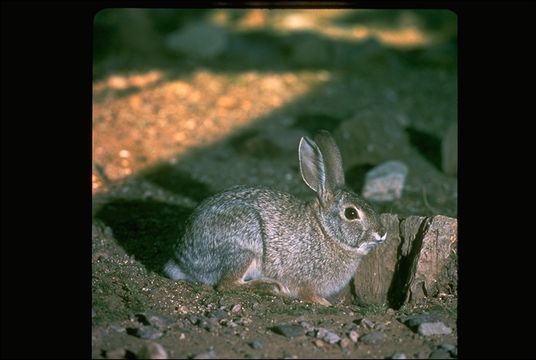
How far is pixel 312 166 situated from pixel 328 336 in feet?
5.63

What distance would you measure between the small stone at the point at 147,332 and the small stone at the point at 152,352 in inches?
10.5

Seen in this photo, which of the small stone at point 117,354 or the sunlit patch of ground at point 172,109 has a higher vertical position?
the sunlit patch of ground at point 172,109

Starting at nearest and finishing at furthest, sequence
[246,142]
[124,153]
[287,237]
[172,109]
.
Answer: [287,237] < [124,153] < [246,142] < [172,109]

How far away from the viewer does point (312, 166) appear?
6047 mm

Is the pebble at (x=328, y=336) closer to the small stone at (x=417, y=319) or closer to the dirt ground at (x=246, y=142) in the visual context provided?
the dirt ground at (x=246, y=142)

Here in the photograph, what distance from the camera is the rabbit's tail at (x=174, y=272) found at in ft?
19.6

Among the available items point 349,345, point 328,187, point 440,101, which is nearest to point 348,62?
point 440,101

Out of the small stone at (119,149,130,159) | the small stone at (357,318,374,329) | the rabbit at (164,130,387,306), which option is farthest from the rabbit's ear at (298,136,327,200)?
the small stone at (119,149,130,159)

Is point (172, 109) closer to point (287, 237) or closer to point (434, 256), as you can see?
point (287, 237)

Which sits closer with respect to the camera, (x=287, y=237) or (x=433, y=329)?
(x=433, y=329)

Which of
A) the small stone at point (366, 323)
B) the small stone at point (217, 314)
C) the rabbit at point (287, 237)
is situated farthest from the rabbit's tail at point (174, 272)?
the small stone at point (366, 323)

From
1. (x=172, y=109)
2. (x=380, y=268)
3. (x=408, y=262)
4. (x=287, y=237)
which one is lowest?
(x=380, y=268)

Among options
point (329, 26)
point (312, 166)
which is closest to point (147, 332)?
point (312, 166)
